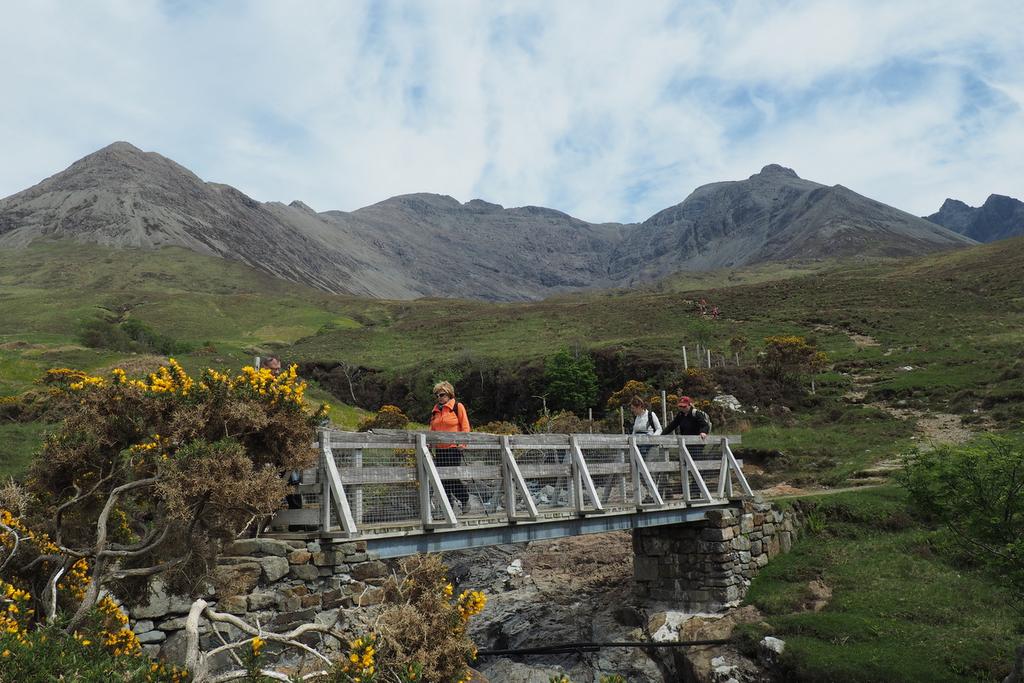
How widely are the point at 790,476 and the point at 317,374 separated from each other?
142 feet

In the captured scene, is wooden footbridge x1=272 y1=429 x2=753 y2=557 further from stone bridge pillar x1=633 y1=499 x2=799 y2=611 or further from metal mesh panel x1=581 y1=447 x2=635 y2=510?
stone bridge pillar x1=633 y1=499 x2=799 y2=611

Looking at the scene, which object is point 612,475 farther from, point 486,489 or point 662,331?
point 662,331

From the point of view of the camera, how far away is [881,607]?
13.6 meters

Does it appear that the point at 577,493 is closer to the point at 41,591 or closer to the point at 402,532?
the point at 402,532

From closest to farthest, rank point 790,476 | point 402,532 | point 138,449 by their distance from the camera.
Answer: point 138,449 < point 402,532 < point 790,476

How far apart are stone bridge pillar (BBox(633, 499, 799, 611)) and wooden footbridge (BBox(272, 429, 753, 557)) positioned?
2.29 feet

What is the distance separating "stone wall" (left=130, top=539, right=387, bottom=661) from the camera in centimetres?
811

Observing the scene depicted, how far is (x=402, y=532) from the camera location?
9289mm

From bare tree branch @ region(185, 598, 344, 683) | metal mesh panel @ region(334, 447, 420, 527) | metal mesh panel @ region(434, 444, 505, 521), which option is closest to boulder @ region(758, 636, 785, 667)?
metal mesh panel @ region(434, 444, 505, 521)

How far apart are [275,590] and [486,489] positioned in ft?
12.1

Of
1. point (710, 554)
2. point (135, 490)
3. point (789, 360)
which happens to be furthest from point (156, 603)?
point (789, 360)

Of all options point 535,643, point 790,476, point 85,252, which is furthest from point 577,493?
point 85,252

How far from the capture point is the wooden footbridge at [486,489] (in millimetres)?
9109

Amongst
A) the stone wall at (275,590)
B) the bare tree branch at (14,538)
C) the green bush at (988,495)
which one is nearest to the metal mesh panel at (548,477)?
the stone wall at (275,590)
